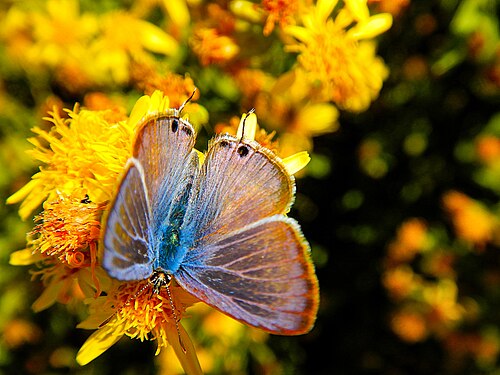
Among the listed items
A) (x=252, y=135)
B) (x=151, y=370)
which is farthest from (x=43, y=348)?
(x=252, y=135)

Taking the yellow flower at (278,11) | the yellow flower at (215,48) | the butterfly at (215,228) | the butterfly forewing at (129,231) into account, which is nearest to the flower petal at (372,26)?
the yellow flower at (278,11)

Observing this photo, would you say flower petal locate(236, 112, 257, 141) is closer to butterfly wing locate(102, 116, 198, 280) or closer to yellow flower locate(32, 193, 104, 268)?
butterfly wing locate(102, 116, 198, 280)

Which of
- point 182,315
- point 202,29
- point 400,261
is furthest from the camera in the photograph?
point 400,261

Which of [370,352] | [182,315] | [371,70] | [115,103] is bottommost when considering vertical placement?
[370,352]

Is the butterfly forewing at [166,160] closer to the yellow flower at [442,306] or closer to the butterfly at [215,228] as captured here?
the butterfly at [215,228]

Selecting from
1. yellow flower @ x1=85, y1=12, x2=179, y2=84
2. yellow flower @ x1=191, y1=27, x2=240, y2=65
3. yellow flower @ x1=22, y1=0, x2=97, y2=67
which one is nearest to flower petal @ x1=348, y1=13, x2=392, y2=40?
yellow flower @ x1=191, y1=27, x2=240, y2=65

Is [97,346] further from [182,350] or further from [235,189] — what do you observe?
[235,189]

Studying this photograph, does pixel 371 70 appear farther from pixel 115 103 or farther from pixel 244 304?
pixel 244 304
